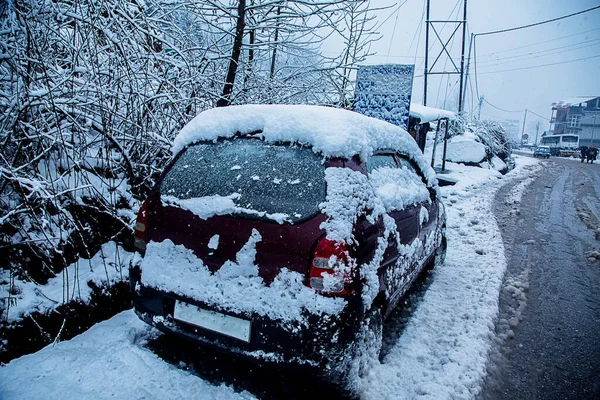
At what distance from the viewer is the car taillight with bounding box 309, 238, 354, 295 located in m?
1.81

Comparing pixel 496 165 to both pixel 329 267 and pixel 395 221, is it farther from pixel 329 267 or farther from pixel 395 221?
pixel 329 267

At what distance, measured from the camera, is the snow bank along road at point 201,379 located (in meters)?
2.01

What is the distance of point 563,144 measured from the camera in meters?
43.1

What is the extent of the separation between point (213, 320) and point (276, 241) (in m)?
0.62

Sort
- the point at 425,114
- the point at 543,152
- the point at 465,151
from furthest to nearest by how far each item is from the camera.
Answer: the point at 543,152
the point at 465,151
the point at 425,114

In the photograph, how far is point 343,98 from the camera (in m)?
8.27

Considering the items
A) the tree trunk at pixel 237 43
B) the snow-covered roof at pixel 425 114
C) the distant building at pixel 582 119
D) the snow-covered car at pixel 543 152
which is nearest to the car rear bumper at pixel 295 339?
the tree trunk at pixel 237 43

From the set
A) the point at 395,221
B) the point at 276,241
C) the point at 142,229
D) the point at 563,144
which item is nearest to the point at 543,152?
the point at 563,144

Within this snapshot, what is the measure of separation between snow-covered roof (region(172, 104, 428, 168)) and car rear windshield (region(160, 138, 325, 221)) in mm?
69

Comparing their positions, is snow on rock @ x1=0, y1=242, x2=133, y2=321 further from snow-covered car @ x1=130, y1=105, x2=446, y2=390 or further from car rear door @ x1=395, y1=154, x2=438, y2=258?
car rear door @ x1=395, y1=154, x2=438, y2=258

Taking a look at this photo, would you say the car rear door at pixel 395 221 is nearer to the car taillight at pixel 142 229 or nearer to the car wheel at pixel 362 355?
the car wheel at pixel 362 355

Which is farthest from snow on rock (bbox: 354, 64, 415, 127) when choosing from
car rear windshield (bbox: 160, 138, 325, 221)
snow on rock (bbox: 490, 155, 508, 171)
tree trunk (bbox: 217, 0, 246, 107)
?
snow on rock (bbox: 490, 155, 508, 171)

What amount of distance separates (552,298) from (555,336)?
887 millimetres

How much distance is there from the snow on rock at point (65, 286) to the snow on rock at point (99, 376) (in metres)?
0.34
